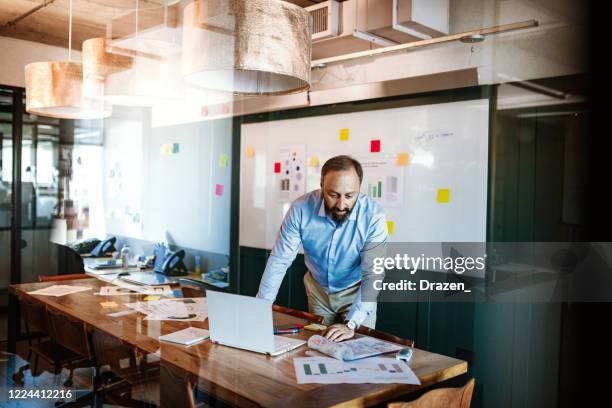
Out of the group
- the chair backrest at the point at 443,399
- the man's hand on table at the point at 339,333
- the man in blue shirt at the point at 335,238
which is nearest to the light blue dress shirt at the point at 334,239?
the man in blue shirt at the point at 335,238

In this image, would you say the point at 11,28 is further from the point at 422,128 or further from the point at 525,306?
the point at 525,306

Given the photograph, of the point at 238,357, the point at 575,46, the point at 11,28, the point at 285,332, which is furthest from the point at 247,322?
the point at 575,46

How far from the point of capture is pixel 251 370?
210 cm

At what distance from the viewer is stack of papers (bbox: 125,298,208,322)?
288 cm

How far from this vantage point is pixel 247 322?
89.4 inches

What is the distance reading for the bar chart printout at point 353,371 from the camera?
78.8 inches

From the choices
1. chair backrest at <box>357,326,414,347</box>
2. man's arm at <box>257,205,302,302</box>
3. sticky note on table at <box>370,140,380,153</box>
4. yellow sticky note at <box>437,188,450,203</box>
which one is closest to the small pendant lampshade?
man's arm at <box>257,205,302,302</box>

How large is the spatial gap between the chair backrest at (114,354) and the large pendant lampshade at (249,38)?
131cm

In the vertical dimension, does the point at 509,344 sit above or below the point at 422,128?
below

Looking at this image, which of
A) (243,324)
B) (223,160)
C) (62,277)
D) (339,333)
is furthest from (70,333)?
(223,160)

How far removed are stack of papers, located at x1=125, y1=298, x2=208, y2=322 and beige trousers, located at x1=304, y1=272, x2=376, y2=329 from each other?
671 millimetres

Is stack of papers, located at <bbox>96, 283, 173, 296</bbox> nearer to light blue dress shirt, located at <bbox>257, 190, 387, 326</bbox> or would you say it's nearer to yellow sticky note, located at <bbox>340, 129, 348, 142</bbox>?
light blue dress shirt, located at <bbox>257, 190, 387, 326</bbox>

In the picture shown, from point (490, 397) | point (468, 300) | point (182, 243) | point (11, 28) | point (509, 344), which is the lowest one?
point (490, 397)

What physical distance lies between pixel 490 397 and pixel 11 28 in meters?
3.43
